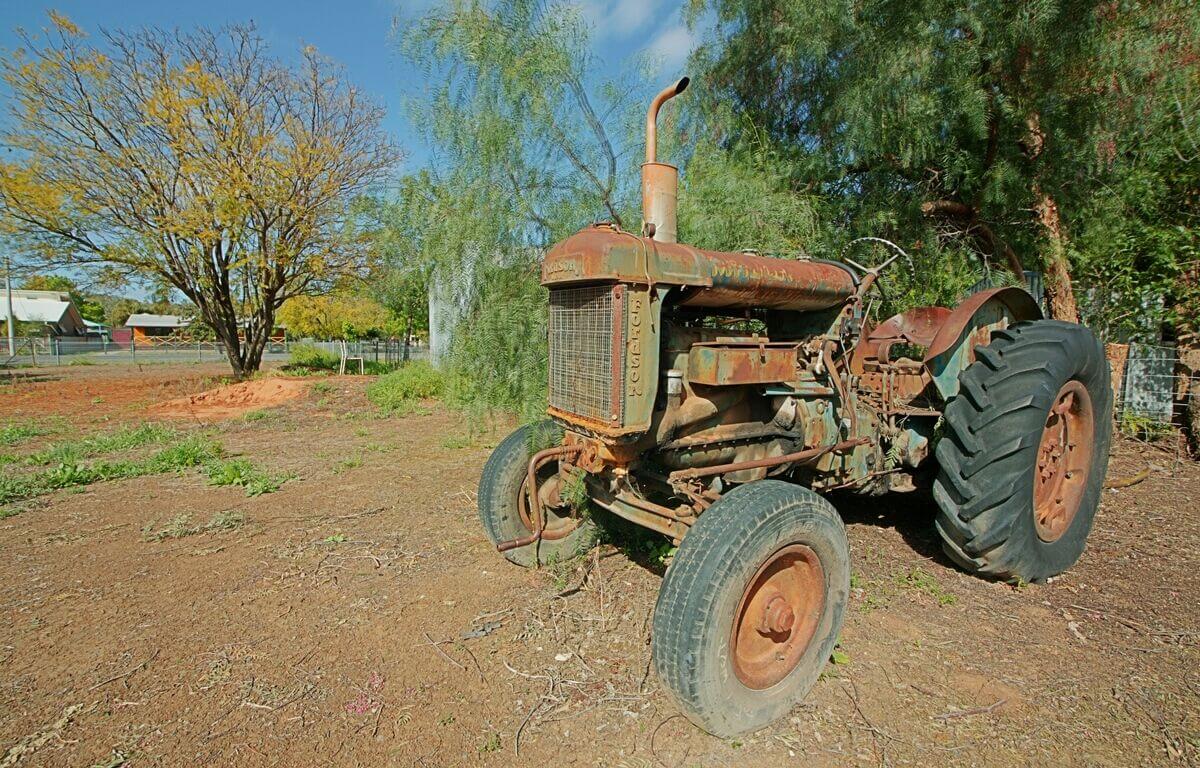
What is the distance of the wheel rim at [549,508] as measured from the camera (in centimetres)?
326

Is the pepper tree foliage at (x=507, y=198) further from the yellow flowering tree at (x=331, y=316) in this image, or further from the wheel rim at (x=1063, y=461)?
the yellow flowering tree at (x=331, y=316)

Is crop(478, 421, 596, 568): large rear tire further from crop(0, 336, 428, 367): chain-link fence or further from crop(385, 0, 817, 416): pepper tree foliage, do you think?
crop(0, 336, 428, 367): chain-link fence

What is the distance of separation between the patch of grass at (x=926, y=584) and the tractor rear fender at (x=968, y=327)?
41.9 inches

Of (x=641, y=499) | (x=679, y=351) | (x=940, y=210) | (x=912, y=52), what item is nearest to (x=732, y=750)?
(x=641, y=499)

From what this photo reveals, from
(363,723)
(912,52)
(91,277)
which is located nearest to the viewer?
(363,723)

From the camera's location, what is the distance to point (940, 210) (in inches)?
253

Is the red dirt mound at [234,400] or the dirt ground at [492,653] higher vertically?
the red dirt mound at [234,400]

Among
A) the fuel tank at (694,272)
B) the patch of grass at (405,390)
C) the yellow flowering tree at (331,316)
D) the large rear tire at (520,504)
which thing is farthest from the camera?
the yellow flowering tree at (331,316)

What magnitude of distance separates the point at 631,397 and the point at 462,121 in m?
3.43

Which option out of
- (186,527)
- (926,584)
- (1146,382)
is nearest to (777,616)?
(926,584)

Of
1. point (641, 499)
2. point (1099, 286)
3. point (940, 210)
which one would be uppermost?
point (940, 210)

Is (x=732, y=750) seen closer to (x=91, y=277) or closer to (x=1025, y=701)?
(x=1025, y=701)

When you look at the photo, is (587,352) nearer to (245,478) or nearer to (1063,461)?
(1063,461)

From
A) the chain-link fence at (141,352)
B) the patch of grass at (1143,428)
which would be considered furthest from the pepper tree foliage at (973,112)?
the chain-link fence at (141,352)
